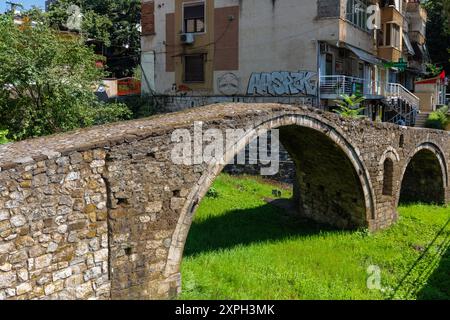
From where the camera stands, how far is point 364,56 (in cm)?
2123

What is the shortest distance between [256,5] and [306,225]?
10733 mm

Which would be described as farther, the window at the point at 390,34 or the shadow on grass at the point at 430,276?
the window at the point at 390,34

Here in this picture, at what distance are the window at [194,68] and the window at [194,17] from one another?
1.31 metres

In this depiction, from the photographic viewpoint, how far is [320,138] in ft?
38.9

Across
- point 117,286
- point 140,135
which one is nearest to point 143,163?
point 140,135

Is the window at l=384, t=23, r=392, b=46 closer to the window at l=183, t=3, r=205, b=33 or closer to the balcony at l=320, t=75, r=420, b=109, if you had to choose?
the balcony at l=320, t=75, r=420, b=109

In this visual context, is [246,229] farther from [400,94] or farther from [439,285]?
[400,94]

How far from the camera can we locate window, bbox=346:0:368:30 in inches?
787

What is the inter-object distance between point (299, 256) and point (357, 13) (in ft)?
47.5

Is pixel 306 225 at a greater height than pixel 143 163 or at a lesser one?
lesser

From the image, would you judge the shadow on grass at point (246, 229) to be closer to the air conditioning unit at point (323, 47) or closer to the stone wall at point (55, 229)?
the stone wall at point (55, 229)

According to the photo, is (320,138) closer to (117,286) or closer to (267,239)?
(267,239)

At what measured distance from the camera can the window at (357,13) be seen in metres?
20.0

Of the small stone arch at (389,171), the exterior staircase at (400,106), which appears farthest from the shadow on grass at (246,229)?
the exterior staircase at (400,106)
